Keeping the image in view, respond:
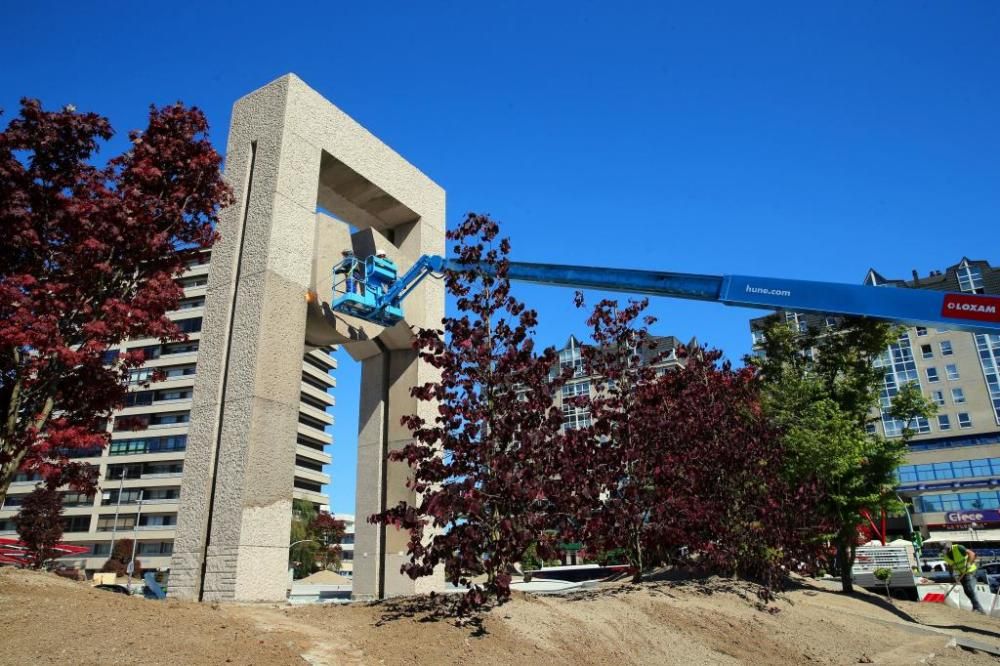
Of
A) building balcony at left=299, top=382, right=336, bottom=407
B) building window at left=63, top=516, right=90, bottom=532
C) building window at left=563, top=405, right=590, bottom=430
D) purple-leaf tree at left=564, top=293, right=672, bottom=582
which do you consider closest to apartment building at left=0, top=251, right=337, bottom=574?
building window at left=63, top=516, right=90, bottom=532

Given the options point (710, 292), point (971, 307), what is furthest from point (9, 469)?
point (971, 307)

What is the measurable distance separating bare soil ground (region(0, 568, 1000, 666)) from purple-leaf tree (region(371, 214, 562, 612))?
29.8 inches

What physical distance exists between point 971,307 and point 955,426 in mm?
69072

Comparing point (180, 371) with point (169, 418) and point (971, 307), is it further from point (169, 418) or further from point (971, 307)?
point (971, 307)

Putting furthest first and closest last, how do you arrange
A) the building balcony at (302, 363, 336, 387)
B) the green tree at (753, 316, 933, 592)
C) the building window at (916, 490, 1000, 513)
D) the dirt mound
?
the building balcony at (302, 363, 336, 387)
the building window at (916, 490, 1000, 513)
the green tree at (753, 316, 933, 592)
the dirt mound

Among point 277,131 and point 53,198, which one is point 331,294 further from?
point 53,198

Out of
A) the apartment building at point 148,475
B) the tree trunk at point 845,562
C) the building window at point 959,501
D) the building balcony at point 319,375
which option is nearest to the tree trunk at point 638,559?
the tree trunk at point 845,562

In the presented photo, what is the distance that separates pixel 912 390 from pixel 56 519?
4796 centimetres

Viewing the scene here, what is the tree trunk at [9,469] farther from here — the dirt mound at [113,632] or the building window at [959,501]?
the building window at [959,501]

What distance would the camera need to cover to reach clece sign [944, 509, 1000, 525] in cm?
6356

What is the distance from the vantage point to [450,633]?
7.89 meters

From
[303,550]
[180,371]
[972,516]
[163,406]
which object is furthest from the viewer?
[180,371]

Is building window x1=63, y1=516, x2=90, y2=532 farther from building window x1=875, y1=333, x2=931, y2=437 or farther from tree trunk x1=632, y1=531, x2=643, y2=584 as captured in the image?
building window x1=875, y1=333, x2=931, y2=437

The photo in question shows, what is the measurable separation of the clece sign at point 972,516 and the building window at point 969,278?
26299 mm
